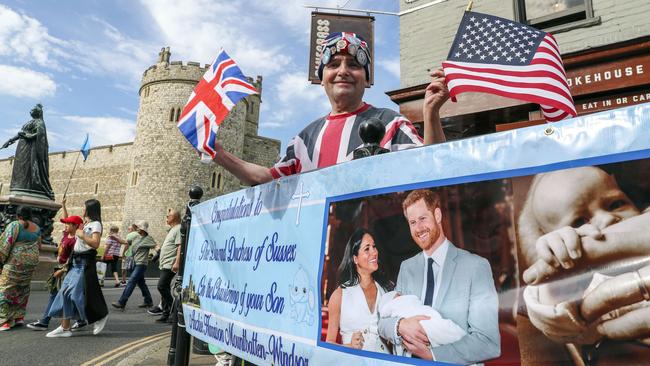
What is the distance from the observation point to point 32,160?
38.1 ft

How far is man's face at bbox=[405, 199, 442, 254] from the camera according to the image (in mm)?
1377

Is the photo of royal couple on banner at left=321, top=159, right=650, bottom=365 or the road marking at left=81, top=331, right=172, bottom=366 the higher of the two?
the photo of royal couple on banner at left=321, top=159, right=650, bottom=365

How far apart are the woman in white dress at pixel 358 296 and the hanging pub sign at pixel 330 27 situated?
27.4ft

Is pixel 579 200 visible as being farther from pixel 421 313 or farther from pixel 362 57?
pixel 362 57

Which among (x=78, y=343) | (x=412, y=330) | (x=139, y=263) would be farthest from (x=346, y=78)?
(x=139, y=263)

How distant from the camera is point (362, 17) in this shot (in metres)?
9.49

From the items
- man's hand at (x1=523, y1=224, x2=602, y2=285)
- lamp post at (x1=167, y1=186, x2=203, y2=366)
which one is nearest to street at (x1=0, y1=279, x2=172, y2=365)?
lamp post at (x1=167, y1=186, x2=203, y2=366)

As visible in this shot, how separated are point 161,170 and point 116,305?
92.9ft

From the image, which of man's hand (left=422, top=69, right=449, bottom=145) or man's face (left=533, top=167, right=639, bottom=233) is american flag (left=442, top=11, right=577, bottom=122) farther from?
man's face (left=533, top=167, right=639, bottom=233)

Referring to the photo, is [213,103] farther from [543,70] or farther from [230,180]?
[230,180]

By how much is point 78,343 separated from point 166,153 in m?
31.6

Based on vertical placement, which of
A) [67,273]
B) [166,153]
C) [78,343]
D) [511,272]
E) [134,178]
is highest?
[166,153]

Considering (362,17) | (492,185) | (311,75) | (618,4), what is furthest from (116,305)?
(618,4)

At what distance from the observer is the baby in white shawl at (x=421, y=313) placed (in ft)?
4.21
